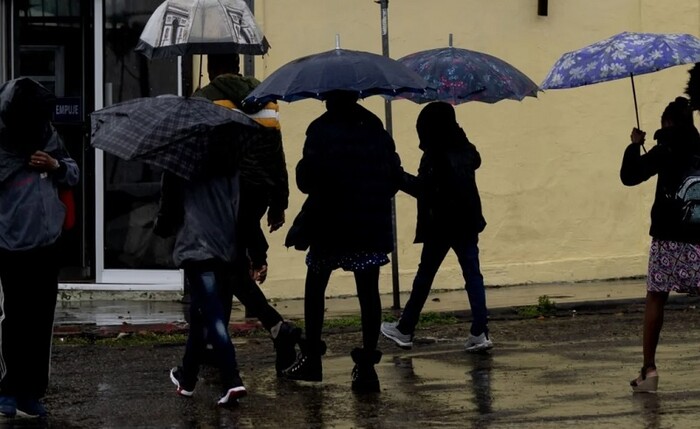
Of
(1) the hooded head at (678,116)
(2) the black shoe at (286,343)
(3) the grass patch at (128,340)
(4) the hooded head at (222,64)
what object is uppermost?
(4) the hooded head at (222,64)

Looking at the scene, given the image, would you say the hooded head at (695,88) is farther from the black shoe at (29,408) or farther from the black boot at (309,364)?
the black shoe at (29,408)

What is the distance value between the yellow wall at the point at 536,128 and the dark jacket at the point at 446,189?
12.3 ft

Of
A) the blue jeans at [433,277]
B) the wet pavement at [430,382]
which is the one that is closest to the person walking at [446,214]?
the blue jeans at [433,277]

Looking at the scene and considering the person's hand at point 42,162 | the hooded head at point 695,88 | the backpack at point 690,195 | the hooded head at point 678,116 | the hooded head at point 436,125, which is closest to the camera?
the person's hand at point 42,162

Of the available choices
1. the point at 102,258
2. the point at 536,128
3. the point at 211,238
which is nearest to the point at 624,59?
the point at 211,238

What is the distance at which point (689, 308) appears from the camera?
12.9 metres

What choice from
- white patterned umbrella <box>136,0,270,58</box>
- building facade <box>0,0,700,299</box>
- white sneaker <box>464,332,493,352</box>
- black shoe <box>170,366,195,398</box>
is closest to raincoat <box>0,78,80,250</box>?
black shoe <box>170,366,195,398</box>

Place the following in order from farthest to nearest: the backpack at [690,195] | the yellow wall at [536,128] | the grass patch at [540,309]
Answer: the yellow wall at [536,128] → the grass patch at [540,309] → the backpack at [690,195]

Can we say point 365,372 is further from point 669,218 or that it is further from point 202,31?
point 202,31

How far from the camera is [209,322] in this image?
A: 820 cm

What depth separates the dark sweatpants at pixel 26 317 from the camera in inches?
312

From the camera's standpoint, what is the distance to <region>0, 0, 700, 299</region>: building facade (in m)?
13.9

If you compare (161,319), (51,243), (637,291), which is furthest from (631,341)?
(51,243)

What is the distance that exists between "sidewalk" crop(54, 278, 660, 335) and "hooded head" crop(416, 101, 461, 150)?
2503mm
